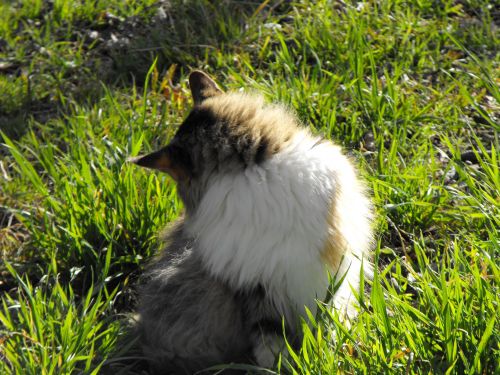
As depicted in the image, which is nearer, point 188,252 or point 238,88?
point 188,252

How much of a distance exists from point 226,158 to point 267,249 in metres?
0.35

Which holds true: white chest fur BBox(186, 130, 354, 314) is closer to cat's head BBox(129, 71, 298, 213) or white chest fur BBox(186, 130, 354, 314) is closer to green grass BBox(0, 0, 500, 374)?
cat's head BBox(129, 71, 298, 213)

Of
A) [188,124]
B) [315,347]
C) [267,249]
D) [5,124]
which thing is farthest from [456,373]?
[5,124]

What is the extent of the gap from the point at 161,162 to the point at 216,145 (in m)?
0.20

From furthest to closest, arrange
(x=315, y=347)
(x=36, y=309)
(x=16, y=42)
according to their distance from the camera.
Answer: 1. (x=16, y=42)
2. (x=36, y=309)
3. (x=315, y=347)

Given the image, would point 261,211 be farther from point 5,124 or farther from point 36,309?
point 5,124

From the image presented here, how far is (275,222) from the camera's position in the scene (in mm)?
2262

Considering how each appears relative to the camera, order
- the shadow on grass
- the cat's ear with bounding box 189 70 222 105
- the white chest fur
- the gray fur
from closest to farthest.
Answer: the white chest fur < the gray fur < the cat's ear with bounding box 189 70 222 105 < the shadow on grass

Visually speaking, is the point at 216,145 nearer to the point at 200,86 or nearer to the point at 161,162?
the point at 161,162

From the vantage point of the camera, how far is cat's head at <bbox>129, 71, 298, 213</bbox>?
92.6 inches

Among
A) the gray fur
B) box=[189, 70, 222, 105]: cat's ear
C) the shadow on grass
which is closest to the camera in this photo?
the gray fur

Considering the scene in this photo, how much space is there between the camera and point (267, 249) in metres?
2.28

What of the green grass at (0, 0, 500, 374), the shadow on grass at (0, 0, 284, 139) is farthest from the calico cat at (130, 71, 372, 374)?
the shadow on grass at (0, 0, 284, 139)

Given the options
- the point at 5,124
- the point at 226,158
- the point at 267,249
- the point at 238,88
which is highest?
the point at 226,158
